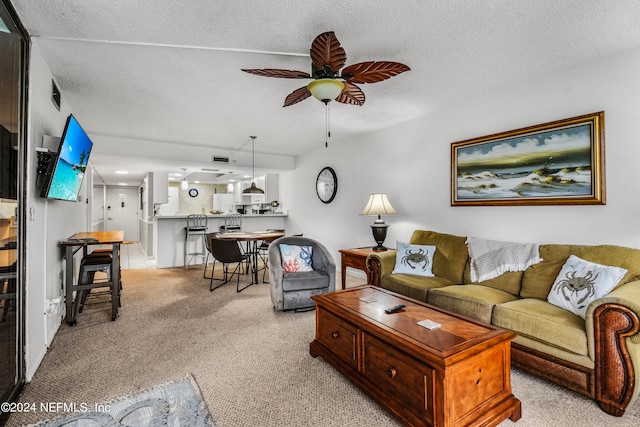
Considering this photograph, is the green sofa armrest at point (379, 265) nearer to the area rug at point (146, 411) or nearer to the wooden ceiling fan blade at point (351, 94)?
the wooden ceiling fan blade at point (351, 94)

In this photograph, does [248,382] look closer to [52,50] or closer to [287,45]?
[287,45]

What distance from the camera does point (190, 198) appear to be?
1097cm

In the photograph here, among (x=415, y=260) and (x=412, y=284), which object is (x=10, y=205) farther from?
(x=415, y=260)

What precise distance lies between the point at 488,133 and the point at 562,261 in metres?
1.54

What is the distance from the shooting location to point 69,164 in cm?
268

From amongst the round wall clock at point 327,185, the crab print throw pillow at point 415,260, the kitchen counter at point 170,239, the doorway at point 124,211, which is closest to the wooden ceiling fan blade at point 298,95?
the crab print throw pillow at point 415,260

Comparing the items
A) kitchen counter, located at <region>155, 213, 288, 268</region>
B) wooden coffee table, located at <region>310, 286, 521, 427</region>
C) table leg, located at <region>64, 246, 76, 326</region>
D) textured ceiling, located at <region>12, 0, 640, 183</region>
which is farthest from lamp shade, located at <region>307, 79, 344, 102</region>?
kitchen counter, located at <region>155, 213, 288, 268</region>

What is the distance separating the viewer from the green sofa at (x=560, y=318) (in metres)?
1.71

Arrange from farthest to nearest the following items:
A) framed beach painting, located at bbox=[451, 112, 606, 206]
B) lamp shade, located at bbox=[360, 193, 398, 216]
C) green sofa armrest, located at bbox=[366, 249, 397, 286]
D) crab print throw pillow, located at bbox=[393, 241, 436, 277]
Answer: lamp shade, located at bbox=[360, 193, 398, 216] < green sofa armrest, located at bbox=[366, 249, 397, 286] < crab print throw pillow, located at bbox=[393, 241, 436, 277] < framed beach painting, located at bbox=[451, 112, 606, 206]

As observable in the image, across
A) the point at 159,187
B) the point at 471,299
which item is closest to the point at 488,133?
the point at 471,299

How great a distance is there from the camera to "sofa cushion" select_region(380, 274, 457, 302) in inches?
113

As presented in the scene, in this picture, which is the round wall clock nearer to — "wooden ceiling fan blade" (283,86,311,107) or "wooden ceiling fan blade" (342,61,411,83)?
"wooden ceiling fan blade" (283,86,311,107)

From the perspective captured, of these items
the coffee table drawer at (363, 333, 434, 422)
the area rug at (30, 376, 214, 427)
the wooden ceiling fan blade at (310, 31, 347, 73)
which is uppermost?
the wooden ceiling fan blade at (310, 31, 347, 73)

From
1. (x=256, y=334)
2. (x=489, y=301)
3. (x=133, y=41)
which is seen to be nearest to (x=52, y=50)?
(x=133, y=41)
